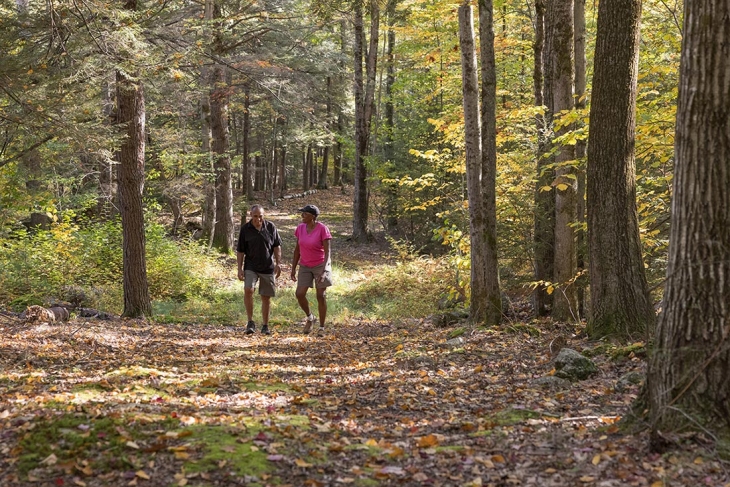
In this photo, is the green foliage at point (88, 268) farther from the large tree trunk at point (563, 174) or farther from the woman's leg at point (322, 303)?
the large tree trunk at point (563, 174)

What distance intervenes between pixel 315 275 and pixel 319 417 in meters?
5.38

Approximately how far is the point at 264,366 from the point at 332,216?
2574cm

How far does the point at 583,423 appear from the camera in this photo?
4.72 m

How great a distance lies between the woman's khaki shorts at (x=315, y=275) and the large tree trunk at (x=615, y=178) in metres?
4.45

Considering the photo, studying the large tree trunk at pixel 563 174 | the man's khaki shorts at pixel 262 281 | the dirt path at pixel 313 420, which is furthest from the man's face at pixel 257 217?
the large tree trunk at pixel 563 174

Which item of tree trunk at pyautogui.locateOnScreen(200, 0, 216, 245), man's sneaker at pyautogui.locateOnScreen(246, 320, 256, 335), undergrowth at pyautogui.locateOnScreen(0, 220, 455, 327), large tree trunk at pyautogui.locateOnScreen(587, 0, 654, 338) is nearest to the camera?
large tree trunk at pyautogui.locateOnScreen(587, 0, 654, 338)

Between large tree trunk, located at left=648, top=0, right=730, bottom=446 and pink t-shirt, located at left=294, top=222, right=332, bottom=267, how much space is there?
21.8ft

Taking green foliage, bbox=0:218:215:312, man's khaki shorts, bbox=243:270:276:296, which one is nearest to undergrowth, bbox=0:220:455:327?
green foliage, bbox=0:218:215:312

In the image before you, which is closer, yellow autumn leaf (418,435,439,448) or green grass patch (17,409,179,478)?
green grass patch (17,409,179,478)

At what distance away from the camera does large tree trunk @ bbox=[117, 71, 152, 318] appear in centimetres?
1031

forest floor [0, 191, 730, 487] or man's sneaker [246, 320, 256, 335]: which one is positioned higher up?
forest floor [0, 191, 730, 487]

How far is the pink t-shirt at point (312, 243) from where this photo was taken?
402 inches

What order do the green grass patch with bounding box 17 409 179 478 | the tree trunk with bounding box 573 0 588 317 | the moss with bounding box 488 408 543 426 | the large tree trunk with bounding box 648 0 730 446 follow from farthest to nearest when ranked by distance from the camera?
the tree trunk with bounding box 573 0 588 317 → the moss with bounding box 488 408 543 426 → the large tree trunk with bounding box 648 0 730 446 → the green grass patch with bounding box 17 409 179 478

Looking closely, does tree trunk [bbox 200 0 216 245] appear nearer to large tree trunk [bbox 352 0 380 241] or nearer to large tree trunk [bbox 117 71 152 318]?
large tree trunk [bbox 352 0 380 241]
